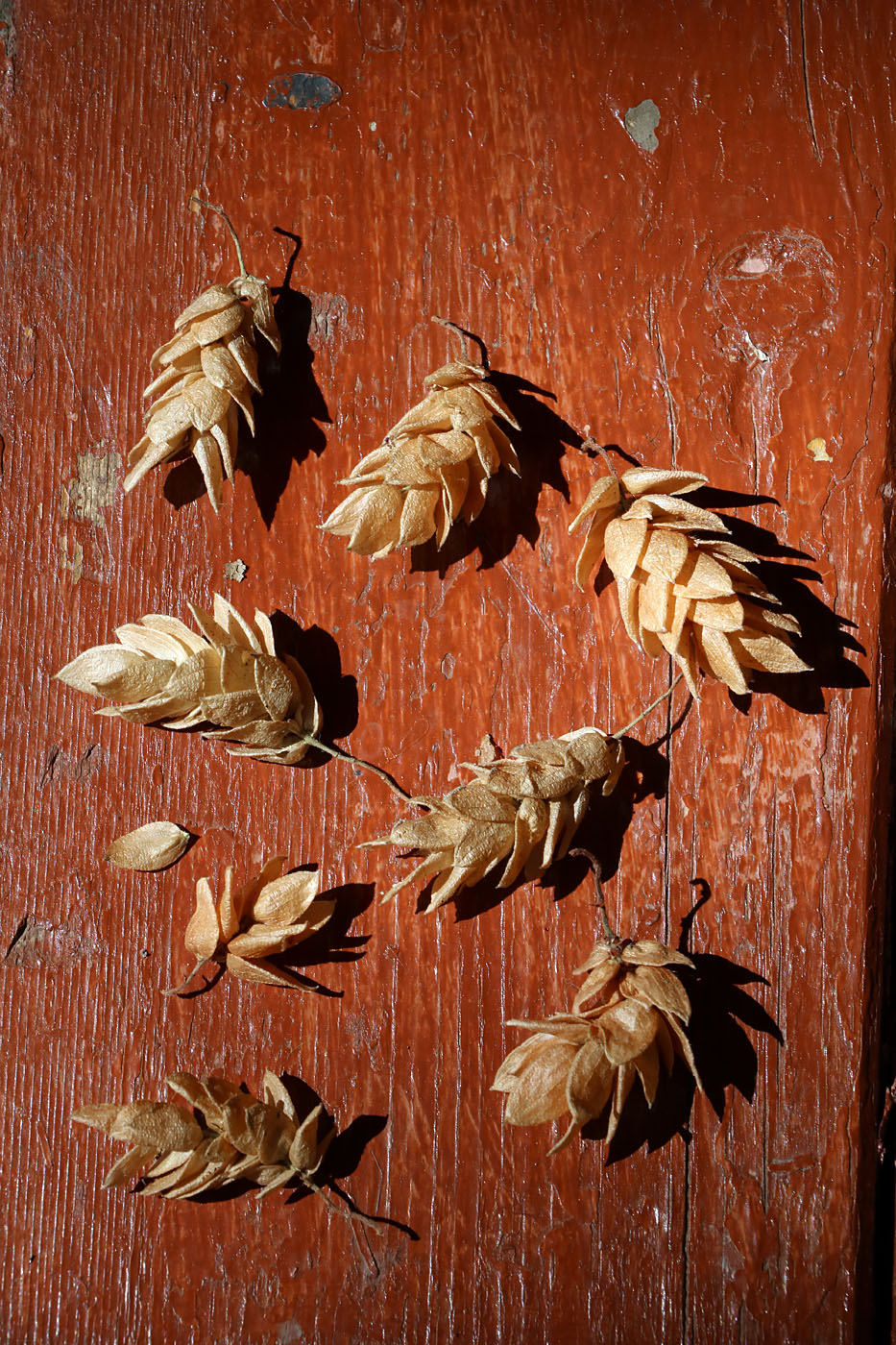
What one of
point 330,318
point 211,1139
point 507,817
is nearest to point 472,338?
point 330,318

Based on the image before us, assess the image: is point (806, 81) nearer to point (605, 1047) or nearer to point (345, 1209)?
point (605, 1047)

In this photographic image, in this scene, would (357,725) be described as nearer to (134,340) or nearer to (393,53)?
(134,340)

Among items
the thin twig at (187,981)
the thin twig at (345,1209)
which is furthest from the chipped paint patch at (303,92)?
the thin twig at (345,1209)

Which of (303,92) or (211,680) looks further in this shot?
(303,92)

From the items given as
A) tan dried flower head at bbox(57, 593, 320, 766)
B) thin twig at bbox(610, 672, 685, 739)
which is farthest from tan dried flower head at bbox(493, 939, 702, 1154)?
tan dried flower head at bbox(57, 593, 320, 766)

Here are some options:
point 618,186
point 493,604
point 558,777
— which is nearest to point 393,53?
point 618,186

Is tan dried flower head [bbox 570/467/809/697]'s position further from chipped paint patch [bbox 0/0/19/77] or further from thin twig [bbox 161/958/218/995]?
chipped paint patch [bbox 0/0/19/77]
